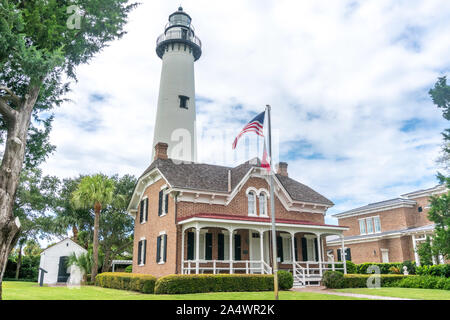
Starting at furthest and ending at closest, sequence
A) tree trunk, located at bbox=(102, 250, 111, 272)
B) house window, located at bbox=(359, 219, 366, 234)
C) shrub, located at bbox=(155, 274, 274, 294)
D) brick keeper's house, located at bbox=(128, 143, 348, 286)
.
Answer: tree trunk, located at bbox=(102, 250, 111, 272), house window, located at bbox=(359, 219, 366, 234), brick keeper's house, located at bbox=(128, 143, 348, 286), shrub, located at bbox=(155, 274, 274, 294)

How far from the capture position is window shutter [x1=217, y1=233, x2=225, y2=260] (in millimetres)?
21906

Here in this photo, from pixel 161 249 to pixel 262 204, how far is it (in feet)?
→ 22.6

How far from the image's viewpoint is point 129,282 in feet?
64.4

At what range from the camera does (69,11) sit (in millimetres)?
13398

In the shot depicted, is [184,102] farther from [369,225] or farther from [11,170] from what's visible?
[11,170]

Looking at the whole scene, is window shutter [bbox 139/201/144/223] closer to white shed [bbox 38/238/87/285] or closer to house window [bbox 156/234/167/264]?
house window [bbox 156/234/167/264]

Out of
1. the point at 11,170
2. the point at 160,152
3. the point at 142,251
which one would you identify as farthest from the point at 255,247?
the point at 11,170

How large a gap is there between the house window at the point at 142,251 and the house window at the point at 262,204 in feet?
27.4

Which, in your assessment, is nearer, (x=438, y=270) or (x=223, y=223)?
(x=223, y=223)

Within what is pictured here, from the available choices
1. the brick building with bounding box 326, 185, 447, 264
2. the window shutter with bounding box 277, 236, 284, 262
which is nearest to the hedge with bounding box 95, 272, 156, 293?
the window shutter with bounding box 277, 236, 284, 262

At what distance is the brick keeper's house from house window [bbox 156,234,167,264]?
0.06m

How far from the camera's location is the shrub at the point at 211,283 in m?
16.3

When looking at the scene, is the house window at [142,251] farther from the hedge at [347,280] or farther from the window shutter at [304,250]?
the hedge at [347,280]
